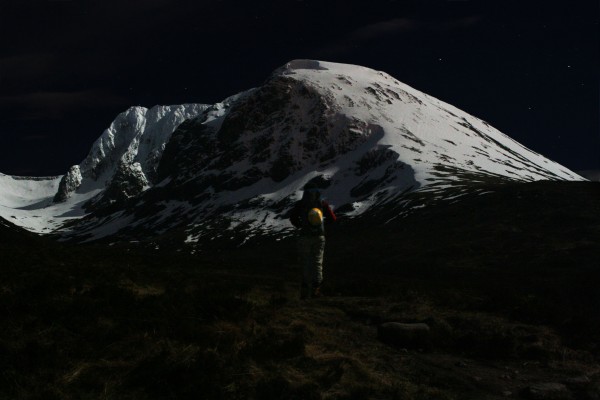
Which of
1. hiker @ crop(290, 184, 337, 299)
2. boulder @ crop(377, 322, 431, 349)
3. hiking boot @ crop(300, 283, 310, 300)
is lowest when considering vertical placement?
hiking boot @ crop(300, 283, 310, 300)

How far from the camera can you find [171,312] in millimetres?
9680

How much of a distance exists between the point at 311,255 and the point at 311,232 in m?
0.67

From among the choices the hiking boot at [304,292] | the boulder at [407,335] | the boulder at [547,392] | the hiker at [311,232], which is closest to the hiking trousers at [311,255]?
the hiker at [311,232]

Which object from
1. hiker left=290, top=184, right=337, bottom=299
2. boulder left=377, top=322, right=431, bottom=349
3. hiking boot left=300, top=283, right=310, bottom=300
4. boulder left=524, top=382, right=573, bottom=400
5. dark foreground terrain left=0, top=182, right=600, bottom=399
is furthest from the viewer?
hiking boot left=300, top=283, right=310, bottom=300

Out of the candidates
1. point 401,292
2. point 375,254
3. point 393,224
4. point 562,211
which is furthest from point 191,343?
point 393,224

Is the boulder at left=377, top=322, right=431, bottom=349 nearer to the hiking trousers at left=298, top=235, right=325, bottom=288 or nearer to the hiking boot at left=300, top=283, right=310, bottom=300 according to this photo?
the hiking trousers at left=298, top=235, right=325, bottom=288

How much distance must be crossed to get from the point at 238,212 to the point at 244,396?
180740 millimetres

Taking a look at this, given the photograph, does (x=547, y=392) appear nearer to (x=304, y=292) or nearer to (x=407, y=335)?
(x=407, y=335)

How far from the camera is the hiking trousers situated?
14398 mm

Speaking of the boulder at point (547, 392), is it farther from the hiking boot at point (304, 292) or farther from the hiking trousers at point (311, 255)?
the hiking boot at point (304, 292)

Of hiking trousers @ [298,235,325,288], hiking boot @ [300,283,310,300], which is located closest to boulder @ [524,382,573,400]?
hiking trousers @ [298,235,325,288]

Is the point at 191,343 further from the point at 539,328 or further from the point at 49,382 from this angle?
the point at 539,328

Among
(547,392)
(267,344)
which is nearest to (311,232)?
(267,344)

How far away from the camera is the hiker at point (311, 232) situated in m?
14.3
